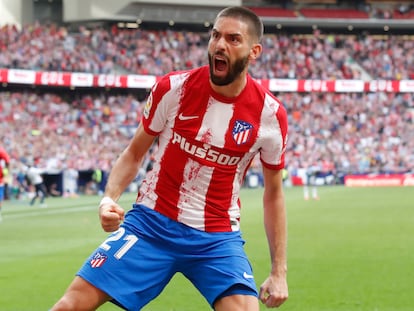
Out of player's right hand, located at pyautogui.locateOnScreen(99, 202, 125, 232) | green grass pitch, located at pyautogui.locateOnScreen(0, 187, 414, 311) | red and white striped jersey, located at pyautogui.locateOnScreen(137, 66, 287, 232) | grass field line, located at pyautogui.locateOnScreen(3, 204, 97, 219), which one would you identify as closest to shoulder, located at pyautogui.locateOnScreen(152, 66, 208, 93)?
red and white striped jersey, located at pyautogui.locateOnScreen(137, 66, 287, 232)

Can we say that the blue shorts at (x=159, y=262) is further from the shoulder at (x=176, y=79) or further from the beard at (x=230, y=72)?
the beard at (x=230, y=72)

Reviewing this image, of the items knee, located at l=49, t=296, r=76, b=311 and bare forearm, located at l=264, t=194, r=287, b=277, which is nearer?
knee, located at l=49, t=296, r=76, b=311

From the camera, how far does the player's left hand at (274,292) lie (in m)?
5.68

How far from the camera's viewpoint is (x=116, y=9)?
57.7 metres

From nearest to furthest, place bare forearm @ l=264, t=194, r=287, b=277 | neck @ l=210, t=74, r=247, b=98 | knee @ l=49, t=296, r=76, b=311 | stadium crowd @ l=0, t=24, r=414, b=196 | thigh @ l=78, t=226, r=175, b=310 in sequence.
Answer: knee @ l=49, t=296, r=76, b=311
thigh @ l=78, t=226, r=175, b=310
neck @ l=210, t=74, r=247, b=98
bare forearm @ l=264, t=194, r=287, b=277
stadium crowd @ l=0, t=24, r=414, b=196

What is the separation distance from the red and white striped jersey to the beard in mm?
316

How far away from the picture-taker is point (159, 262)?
5.56 metres

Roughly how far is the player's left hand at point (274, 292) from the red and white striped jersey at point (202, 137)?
0.47m

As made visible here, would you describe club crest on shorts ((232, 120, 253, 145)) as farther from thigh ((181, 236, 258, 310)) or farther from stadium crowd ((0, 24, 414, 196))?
stadium crowd ((0, 24, 414, 196))

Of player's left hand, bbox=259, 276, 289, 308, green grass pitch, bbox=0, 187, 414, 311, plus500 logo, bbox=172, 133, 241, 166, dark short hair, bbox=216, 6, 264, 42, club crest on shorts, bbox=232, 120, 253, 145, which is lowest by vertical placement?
green grass pitch, bbox=0, 187, 414, 311

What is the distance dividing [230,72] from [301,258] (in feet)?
33.4

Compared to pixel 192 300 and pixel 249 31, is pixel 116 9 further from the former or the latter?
pixel 249 31

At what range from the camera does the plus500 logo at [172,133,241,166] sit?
569 centimetres

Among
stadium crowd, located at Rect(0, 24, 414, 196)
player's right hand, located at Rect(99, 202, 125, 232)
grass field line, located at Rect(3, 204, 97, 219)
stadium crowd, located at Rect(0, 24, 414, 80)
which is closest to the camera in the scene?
player's right hand, located at Rect(99, 202, 125, 232)
